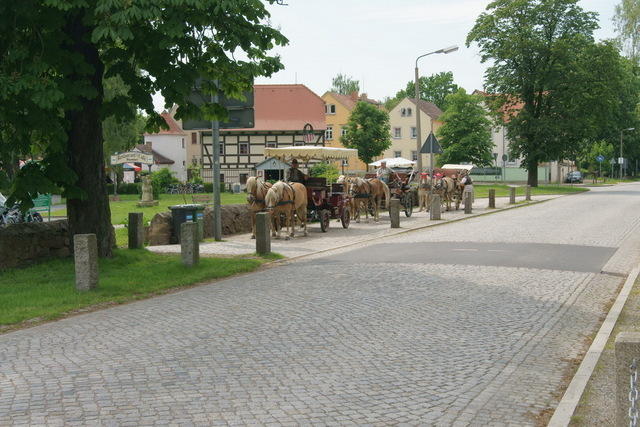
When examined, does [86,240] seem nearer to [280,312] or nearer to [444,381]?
[280,312]

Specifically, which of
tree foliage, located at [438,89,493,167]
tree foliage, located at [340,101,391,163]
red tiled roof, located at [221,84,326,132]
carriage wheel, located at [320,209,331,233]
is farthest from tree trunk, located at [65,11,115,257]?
tree foliage, located at [340,101,391,163]

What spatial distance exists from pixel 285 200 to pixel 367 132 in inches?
2290

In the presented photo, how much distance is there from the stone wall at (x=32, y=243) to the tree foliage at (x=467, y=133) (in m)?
59.9

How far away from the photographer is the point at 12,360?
6.88 meters

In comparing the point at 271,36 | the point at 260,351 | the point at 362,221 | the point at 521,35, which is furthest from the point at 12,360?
the point at 521,35

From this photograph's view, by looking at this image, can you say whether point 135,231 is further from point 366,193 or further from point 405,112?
point 405,112

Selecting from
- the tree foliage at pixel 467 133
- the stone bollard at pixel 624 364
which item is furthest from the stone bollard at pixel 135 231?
the tree foliage at pixel 467 133

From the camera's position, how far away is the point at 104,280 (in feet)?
39.1

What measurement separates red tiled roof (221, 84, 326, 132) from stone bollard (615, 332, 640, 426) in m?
61.8

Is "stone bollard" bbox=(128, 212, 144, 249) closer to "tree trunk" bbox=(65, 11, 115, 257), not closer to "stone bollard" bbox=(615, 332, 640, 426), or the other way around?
"tree trunk" bbox=(65, 11, 115, 257)

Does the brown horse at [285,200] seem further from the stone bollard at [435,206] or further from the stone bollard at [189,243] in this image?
the stone bollard at [435,206]

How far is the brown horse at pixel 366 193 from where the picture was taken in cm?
2525

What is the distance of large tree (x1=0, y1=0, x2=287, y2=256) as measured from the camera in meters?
11.0

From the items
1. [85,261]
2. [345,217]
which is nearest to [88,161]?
[85,261]
